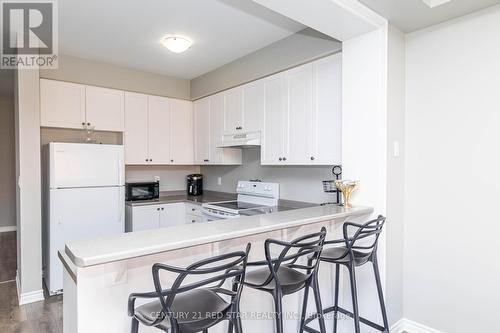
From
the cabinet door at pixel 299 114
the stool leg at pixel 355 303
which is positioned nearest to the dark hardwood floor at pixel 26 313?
the stool leg at pixel 355 303

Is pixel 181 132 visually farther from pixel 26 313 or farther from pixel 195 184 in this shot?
pixel 26 313

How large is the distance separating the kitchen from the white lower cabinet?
2cm

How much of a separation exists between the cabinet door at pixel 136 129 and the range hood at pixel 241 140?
103cm

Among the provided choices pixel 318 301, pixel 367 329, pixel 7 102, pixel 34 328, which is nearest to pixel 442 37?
pixel 318 301

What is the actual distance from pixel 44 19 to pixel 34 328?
8.53 feet

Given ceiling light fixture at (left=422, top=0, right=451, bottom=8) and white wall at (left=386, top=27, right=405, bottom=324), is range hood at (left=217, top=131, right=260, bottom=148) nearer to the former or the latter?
white wall at (left=386, top=27, right=405, bottom=324)

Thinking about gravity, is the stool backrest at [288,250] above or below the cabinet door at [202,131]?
below

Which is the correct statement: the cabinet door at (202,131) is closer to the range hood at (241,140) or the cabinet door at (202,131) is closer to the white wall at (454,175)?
the range hood at (241,140)

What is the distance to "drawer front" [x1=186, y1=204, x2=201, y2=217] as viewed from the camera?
3.80 metres

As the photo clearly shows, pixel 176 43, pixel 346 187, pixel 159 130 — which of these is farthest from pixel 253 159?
pixel 346 187

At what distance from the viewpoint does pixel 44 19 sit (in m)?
2.62

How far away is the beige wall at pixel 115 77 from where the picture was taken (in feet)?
11.4

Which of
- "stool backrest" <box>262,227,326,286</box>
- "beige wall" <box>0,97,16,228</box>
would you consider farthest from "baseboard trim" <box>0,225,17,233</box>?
"stool backrest" <box>262,227,326,286</box>

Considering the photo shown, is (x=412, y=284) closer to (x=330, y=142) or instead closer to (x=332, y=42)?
(x=330, y=142)
